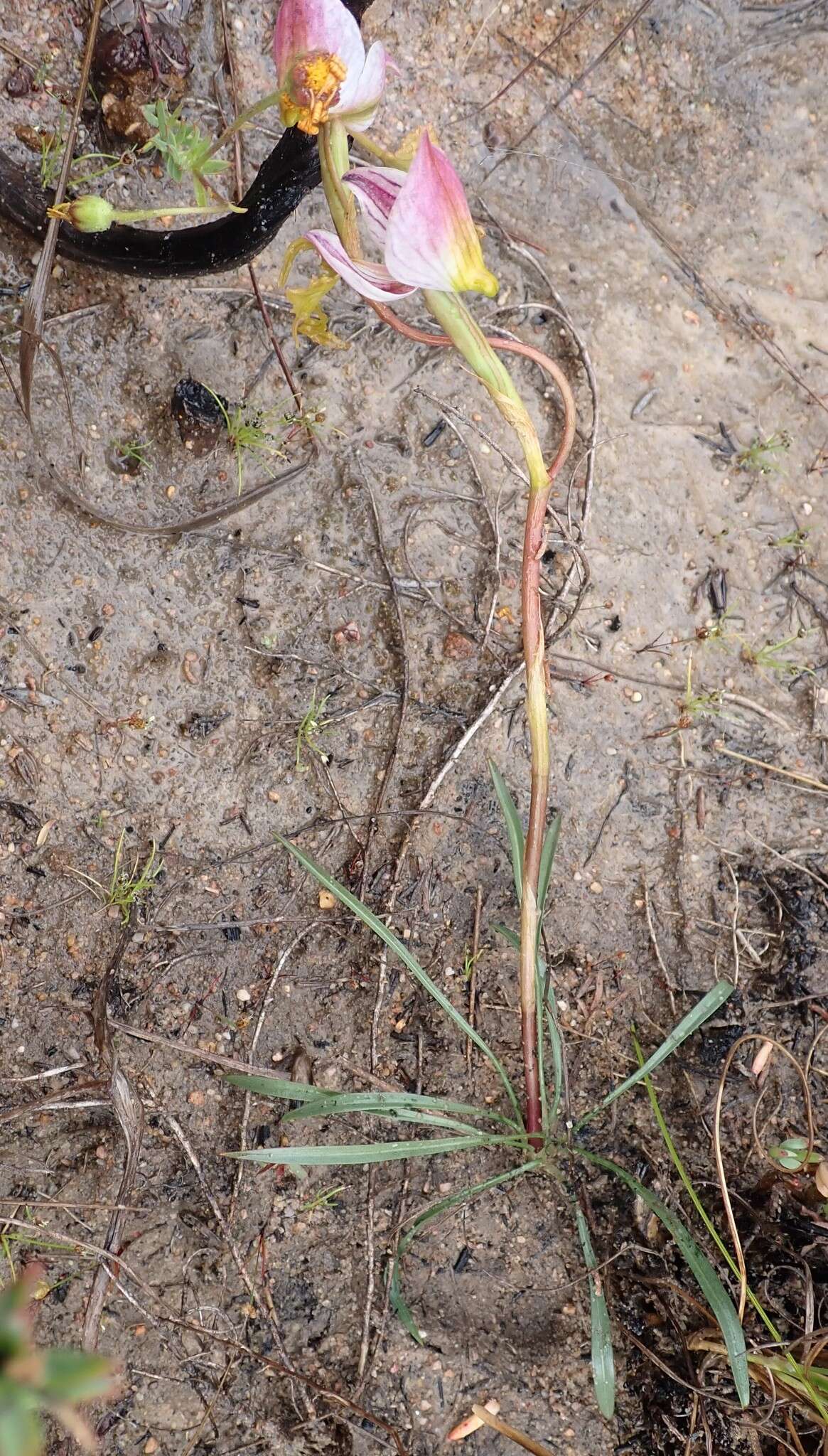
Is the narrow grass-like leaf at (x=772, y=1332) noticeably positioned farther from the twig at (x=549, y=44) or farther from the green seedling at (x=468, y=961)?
the twig at (x=549, y=44)

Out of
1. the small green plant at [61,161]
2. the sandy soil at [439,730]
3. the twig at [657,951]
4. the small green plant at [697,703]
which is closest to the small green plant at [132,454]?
the sandy soil at [439,730]

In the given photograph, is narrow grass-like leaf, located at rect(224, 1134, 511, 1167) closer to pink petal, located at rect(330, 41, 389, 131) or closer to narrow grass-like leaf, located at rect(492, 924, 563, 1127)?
narrow grass-like leaf, located at rect(492, 924, 563, 1127)

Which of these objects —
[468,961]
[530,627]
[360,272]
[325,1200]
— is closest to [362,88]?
[360,272]

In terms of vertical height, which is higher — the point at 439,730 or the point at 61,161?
the point at 61,161

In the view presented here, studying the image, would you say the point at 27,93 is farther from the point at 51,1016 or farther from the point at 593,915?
the point at 593,915

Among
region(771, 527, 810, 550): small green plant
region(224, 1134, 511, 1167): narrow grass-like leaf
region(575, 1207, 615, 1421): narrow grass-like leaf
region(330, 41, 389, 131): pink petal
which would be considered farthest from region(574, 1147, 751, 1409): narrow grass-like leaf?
region(330, 41, 389, 131): pink petal

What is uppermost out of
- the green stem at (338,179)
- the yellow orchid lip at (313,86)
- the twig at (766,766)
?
the yellow orchid lip at (313,86)

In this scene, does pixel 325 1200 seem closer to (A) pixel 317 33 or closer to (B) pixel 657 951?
(B) pixel 657 951

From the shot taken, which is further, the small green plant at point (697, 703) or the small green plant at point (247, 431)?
the small green plant at point (697, 703)
